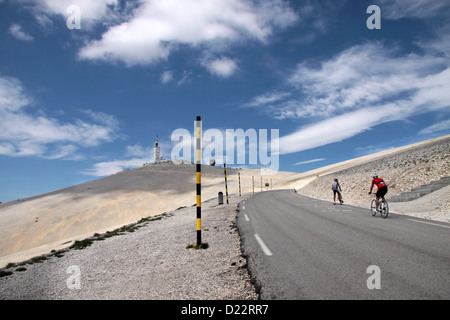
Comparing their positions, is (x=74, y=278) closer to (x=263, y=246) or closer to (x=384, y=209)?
(x=263, y=246)

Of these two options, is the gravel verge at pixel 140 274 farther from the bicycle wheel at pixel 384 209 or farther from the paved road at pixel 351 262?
the bicycle wheel at pixel 384 209

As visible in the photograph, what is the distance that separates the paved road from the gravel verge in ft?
1.85

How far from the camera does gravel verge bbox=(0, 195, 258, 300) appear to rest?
4.51 meters

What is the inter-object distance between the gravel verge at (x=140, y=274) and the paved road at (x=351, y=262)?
0.56 metres

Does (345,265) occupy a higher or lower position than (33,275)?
higher

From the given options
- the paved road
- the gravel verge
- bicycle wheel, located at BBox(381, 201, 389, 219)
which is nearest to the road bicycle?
bicycle wheel, located at BBox(381, 201, 389, 219)

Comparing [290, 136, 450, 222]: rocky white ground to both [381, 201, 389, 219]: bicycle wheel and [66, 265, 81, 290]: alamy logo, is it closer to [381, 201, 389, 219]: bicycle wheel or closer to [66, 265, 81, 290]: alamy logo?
[381, 201, 389, 219]: bicycle wheel

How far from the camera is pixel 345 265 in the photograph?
17.4 ft

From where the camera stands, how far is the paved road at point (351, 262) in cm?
407

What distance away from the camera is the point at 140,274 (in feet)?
18.4
